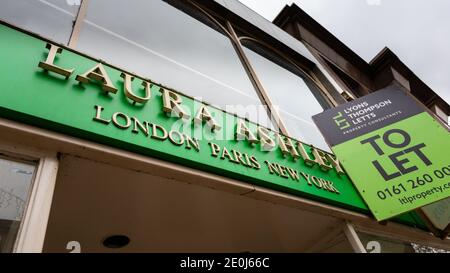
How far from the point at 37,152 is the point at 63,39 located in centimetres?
148

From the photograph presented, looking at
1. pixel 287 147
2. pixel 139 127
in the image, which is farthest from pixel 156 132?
pixel 287 147

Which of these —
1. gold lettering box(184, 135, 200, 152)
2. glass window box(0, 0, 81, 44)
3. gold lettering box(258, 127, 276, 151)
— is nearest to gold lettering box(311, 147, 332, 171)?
gold lettering box(258, 127, 276, 151)

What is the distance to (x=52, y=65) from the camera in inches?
91.7

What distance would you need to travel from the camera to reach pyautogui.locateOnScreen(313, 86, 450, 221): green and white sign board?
3467 mm

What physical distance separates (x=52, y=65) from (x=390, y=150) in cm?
354

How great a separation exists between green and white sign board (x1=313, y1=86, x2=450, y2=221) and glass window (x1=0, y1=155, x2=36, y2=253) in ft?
10.6

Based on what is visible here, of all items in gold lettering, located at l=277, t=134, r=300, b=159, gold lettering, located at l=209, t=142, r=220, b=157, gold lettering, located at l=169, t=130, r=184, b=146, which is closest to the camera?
gold lettering, located at l=169, t=130, r=184, b=146

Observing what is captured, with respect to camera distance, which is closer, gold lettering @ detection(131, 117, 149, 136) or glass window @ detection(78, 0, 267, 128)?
gold lettering @ detection(131, 117, 149, 136)

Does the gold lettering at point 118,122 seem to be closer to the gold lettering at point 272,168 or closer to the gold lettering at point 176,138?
the gold lettering at point 176,138

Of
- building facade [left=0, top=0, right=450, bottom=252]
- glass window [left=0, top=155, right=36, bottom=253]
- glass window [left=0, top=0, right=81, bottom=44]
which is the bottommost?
glass window [left=0, top=155, right=36, bottom=253]

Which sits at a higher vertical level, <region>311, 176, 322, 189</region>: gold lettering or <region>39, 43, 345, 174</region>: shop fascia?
<region>39, 43, 345, 174</region>: shop fascia

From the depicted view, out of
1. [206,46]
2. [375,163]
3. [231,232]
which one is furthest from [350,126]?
[206,46]

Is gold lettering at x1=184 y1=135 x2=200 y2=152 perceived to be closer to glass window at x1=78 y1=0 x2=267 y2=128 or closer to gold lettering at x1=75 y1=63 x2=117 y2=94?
gold lettering at x1=75 y1=63 x2=117 y2=94

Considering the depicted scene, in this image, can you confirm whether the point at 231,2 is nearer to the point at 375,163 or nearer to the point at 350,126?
the point at 350,126
